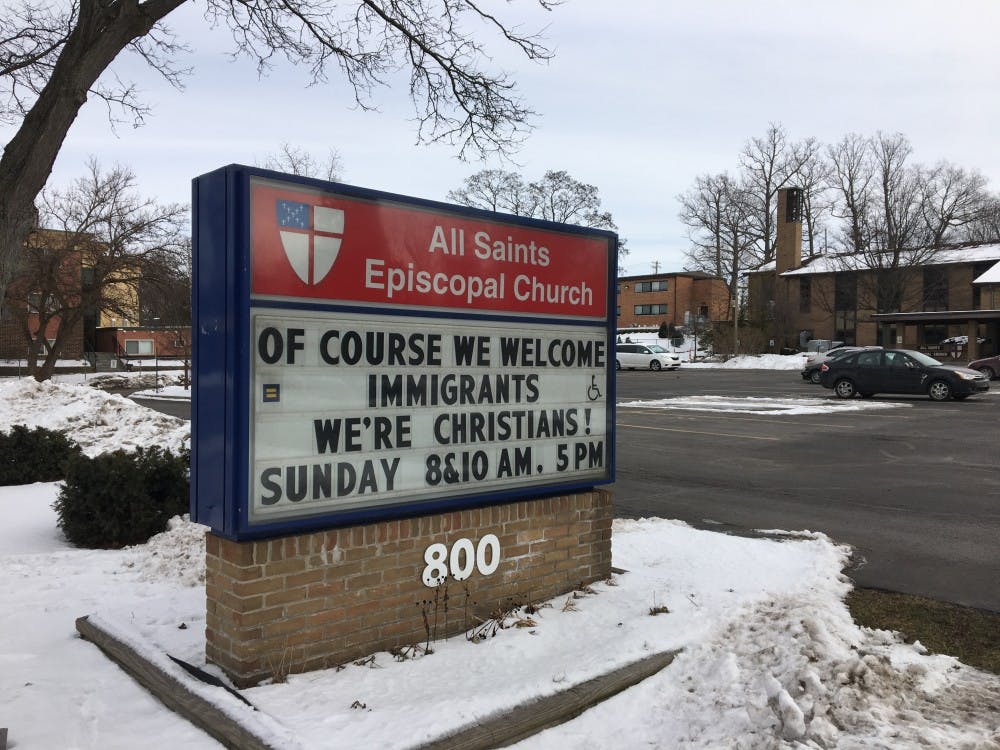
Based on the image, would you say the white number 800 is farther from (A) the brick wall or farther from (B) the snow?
(B) the snow

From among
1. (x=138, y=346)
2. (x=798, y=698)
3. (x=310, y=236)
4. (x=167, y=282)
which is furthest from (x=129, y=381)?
(x=798, y=698)

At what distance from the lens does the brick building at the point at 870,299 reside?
4809 cm

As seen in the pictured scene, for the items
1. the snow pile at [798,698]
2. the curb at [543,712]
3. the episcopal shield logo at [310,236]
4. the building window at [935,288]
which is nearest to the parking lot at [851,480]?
the snow pile at [798,698]

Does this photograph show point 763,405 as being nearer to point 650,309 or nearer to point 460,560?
point 460,560

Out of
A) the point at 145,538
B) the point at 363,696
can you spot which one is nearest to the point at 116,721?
the point at 363,696

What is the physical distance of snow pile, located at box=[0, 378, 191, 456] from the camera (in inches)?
451

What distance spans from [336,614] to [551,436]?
5.84ft

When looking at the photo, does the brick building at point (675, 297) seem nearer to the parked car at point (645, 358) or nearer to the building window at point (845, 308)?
the building window at point (845, 308)

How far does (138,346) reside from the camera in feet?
→ 193

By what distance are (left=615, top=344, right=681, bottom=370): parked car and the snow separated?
3952 cm

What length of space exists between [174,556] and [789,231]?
223 ft

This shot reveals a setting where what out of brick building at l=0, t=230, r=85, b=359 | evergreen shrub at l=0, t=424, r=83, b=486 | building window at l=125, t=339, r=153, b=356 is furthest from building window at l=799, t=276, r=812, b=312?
evergreen shrub at l=0, t=424, r=83, b=486

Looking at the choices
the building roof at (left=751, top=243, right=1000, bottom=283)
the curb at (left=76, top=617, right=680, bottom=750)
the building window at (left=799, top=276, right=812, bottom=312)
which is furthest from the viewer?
the building window at (left=799, top=276, right=812, bottom=312)

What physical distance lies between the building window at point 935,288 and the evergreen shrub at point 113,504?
194 feet
